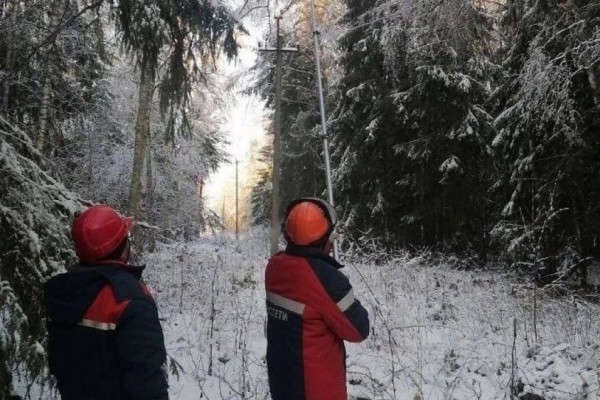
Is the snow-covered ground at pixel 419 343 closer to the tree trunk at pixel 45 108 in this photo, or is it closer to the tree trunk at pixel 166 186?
the tree trunk at pixel 45 108

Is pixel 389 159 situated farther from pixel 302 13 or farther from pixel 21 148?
pixel 21 148

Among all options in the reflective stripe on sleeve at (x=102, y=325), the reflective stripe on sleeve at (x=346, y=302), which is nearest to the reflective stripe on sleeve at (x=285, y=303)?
the reflective stripe on sleeve at (x=346, y=302)

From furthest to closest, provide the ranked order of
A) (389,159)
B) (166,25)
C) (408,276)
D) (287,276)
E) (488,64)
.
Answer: (389,159) < (488,64) < (408,276) < (166,25) < (287,276)

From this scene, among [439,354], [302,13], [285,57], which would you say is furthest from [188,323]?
[285,57]

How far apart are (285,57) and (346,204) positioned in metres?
8.42

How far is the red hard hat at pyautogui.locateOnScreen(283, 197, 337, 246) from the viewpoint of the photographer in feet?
8.63

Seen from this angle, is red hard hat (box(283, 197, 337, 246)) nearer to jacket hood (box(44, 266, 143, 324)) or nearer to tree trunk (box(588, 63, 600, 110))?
jacket hood (box(44, 266, 143, 324))

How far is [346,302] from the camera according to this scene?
253 centimetres

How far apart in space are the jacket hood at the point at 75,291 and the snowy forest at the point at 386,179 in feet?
1.00

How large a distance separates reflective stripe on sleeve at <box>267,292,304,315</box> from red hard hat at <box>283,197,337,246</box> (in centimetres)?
31

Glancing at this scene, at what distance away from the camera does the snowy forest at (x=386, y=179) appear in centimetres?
434

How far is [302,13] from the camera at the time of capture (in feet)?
58.5

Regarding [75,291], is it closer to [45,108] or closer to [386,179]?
[45,108]

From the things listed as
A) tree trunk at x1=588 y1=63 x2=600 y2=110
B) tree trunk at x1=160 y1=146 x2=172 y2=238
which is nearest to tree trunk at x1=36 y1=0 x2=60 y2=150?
tree trunk at x1=588 y1=63 x2=600 y2=110
